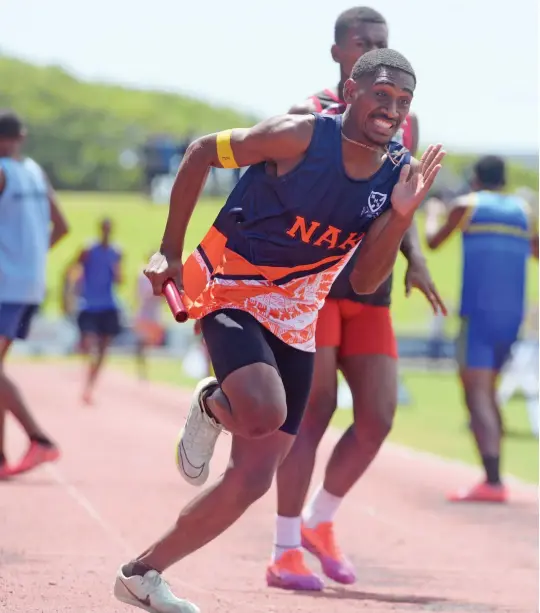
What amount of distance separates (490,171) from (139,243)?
56.7 m

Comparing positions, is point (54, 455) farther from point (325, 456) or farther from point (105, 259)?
point (105, 259)

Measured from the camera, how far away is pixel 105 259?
57.4 ft

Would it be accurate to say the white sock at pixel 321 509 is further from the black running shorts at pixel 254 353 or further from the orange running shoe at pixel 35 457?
the orange running shoe at pixel 35 457

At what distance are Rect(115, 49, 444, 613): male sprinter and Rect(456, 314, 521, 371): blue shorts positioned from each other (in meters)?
4.79

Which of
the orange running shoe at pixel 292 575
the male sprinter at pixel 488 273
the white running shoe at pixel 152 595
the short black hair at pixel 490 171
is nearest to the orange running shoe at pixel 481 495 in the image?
the male sprinter at pixel 488 273

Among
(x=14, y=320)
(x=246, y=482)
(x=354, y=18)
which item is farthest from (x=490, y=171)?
(x=246, y=482)

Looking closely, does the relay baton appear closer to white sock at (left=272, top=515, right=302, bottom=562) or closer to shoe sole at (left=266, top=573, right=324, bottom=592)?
white sock at (left=272, top=515, right=302, bottom=562)

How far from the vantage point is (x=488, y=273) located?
32.3 ft

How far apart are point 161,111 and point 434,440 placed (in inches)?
5620

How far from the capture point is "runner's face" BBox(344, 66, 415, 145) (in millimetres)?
4922

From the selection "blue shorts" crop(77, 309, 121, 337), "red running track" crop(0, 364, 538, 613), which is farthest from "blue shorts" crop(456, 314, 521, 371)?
"blue shorts" crop(77, 309, 121, 337)

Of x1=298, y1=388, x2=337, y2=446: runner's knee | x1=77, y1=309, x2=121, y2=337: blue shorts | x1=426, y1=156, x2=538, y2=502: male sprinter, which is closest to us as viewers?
x1=298, y1=388, x2=337, y2=446: runner's knee

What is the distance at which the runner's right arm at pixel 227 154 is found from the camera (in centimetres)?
490

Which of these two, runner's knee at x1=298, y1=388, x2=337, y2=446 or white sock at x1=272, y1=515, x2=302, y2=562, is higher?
runner's knee at x1=298, y1=388, x2=337, y2=446
